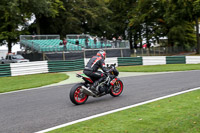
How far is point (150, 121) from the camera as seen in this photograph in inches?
216

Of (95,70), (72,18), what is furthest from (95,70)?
(72,18)

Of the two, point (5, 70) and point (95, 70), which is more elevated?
point (95, 70)

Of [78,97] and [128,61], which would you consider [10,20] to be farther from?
[78,97]

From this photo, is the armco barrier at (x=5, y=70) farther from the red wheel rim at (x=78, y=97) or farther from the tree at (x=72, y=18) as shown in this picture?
the tree at (x=72, y=18)

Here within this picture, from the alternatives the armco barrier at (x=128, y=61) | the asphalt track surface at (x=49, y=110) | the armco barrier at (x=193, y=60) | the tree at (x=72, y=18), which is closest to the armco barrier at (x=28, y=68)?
the armco barrier at (x=128, y=61)

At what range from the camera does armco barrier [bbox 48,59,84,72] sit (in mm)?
21970

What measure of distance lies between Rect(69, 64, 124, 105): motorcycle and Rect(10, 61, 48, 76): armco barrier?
13.2 meters

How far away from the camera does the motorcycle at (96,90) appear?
7758 mm

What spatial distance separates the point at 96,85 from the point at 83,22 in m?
40.0

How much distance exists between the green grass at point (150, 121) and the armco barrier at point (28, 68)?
15246 mm

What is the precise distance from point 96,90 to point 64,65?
48.0 ft

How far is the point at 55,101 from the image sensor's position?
28.3 ft

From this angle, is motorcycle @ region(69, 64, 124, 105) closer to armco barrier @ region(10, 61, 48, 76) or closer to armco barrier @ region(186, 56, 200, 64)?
armco barrier @ region(10, 61, 48, 76)

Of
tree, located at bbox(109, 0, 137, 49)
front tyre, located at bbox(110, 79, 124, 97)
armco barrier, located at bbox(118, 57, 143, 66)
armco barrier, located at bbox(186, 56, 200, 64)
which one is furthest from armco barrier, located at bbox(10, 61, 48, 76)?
tree, located at bbox(109, 0, 137, 49)
